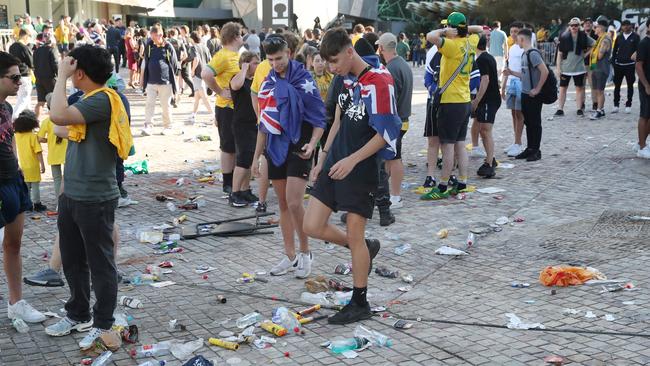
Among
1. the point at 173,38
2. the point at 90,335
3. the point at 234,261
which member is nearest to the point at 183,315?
the point at 90,335

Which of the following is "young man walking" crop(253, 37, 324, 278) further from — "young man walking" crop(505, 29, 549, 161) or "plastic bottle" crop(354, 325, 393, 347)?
"young man walking" crop(505, 29, 549, 161)

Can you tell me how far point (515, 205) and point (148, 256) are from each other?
14.2 ft

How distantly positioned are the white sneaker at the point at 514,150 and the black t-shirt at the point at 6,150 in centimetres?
851

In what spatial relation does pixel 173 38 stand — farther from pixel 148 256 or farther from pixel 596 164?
pixel 148 256

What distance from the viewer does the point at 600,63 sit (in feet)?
50.6

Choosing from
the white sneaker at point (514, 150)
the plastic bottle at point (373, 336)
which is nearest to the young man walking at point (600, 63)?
the white sneaker at point (514, 150)

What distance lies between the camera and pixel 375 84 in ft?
16.4

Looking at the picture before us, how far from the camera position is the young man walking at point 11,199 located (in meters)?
4.98

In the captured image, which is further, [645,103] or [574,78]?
[574,78]

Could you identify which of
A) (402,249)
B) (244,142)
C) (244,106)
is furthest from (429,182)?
(402,249)

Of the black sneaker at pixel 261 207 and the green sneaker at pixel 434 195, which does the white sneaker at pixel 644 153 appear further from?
the black sneaker at pixel 261 207

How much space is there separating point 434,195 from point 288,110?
11.1 feet

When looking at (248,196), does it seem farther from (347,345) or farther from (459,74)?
(347,345)

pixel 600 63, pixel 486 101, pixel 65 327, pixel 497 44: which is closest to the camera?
pixel 65 327
